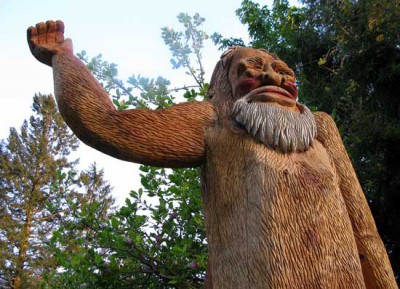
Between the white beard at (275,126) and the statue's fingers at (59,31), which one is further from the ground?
the statue's fingers at (59,31)

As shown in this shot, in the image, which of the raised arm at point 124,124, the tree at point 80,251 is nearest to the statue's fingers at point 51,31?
the raised arm at point 124,124

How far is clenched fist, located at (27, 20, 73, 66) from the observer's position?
223cm

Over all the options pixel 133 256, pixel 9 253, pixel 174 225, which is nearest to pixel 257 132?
pixel 133 256

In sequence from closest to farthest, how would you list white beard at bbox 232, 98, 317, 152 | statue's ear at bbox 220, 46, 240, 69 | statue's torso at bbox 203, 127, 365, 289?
statue's torso at bbox 203, 127, 365, 289 < white beard at bbox 232, 98, 317, 152 < statue's ear at bbox 220, 46, 240, 69

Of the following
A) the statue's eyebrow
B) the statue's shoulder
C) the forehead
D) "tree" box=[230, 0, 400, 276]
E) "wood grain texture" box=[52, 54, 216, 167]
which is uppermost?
"tree" box=[230, 0, 400, 276]

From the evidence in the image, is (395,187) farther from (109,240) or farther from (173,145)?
(173,145)

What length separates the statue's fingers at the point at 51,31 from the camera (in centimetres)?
228

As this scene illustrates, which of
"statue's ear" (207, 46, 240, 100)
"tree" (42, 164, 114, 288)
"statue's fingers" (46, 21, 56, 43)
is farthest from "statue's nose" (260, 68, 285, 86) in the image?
"tree" (42, 164, 114, 288)

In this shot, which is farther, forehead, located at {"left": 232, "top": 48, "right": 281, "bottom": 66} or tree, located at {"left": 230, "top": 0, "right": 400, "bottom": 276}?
tree, located at {"left": 230, "top": 0, "right": 400, "bottom": 276}

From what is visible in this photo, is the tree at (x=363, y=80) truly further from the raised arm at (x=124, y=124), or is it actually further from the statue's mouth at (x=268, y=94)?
the raised arm at (x=124, y=124)

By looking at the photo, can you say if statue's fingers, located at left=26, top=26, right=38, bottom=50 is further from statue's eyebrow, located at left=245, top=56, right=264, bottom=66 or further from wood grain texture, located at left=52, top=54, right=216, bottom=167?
statue's eyebrow, located at left=245, top=56, right=264, bottom=66

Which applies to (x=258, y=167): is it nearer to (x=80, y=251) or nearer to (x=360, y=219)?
(x=360, y=219)

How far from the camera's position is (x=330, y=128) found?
97.7 inches

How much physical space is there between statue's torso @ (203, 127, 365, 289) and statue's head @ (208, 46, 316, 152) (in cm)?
7
